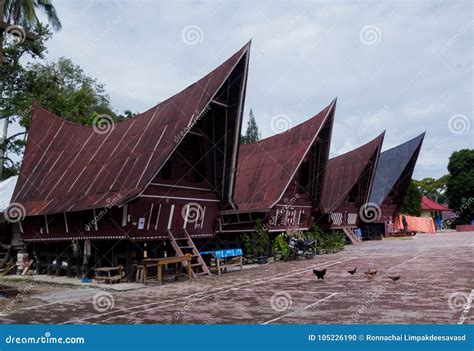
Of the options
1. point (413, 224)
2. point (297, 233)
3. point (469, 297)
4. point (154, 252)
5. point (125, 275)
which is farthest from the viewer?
point (413, 224)

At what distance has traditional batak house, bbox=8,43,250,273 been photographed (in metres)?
16.1

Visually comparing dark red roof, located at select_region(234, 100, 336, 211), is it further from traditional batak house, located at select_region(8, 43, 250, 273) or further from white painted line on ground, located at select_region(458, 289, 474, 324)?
white painted line on ground, located at select_region(458, 289, 474, 324)

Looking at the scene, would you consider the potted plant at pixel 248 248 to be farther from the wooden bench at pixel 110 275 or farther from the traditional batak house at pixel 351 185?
the traditional batak house at pixel 351 185

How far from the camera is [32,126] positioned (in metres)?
25.6

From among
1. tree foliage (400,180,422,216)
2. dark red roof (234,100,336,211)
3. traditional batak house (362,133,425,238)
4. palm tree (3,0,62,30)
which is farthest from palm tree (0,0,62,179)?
tree foliage (400,180,422,216)

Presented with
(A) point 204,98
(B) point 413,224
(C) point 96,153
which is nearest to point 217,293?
(A) point 204,98

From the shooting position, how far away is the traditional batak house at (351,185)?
39.3 meters

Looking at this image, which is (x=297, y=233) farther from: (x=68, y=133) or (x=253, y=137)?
(x=253, y=137)

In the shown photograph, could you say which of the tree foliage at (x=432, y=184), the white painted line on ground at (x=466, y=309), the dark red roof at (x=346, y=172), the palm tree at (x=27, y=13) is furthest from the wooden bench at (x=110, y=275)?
the tree foliage at (x=432, y=184)

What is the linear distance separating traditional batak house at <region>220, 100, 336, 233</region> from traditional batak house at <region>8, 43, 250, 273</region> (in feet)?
21.4

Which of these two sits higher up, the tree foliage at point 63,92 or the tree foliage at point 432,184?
the tree foliage at point 63,92

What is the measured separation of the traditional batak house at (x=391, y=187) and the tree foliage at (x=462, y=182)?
12663mm

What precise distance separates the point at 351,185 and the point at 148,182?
28.4 meters

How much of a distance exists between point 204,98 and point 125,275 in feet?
23.9
